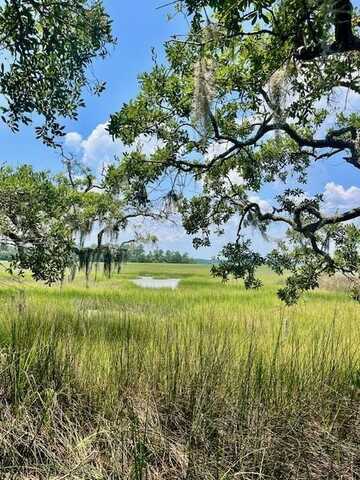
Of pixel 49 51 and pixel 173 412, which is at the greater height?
pixel 49 51

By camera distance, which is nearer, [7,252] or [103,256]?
[7,252]

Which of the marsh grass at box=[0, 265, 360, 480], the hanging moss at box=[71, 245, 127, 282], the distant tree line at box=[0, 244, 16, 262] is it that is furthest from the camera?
the hanging moss at box=[71, 245, 127, 282]

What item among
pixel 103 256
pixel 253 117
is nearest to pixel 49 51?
pixel 253 117

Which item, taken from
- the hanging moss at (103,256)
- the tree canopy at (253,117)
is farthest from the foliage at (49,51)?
the hanging moss at (103,256)

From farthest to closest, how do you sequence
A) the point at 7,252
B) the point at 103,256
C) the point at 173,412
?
the point at 103,256, the point at 7,252, the point at 173,412

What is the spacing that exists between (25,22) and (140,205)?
10.4 ft

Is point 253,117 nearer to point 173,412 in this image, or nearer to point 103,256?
point 173,412

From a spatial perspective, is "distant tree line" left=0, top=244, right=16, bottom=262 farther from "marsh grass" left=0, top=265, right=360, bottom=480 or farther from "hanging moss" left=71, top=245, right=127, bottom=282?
"hanging moss" left=71, top=245, right=127, bottom=282

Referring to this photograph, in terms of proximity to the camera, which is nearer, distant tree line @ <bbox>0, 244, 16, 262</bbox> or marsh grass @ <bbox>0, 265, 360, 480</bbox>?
marsh grass @ <bbox>0, 265, 360, 480</bbox>

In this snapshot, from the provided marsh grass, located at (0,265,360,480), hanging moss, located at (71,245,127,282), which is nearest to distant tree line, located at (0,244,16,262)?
marsh grass, located at (0,265,360,480)

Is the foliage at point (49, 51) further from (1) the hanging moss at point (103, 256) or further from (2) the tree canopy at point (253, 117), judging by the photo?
(1) the hanging moss at point (103, 256)

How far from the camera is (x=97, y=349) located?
4.96 meters

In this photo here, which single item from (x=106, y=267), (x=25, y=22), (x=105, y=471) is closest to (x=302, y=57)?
(x=25, y=22)

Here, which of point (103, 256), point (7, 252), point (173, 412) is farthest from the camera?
point (103, 256)
